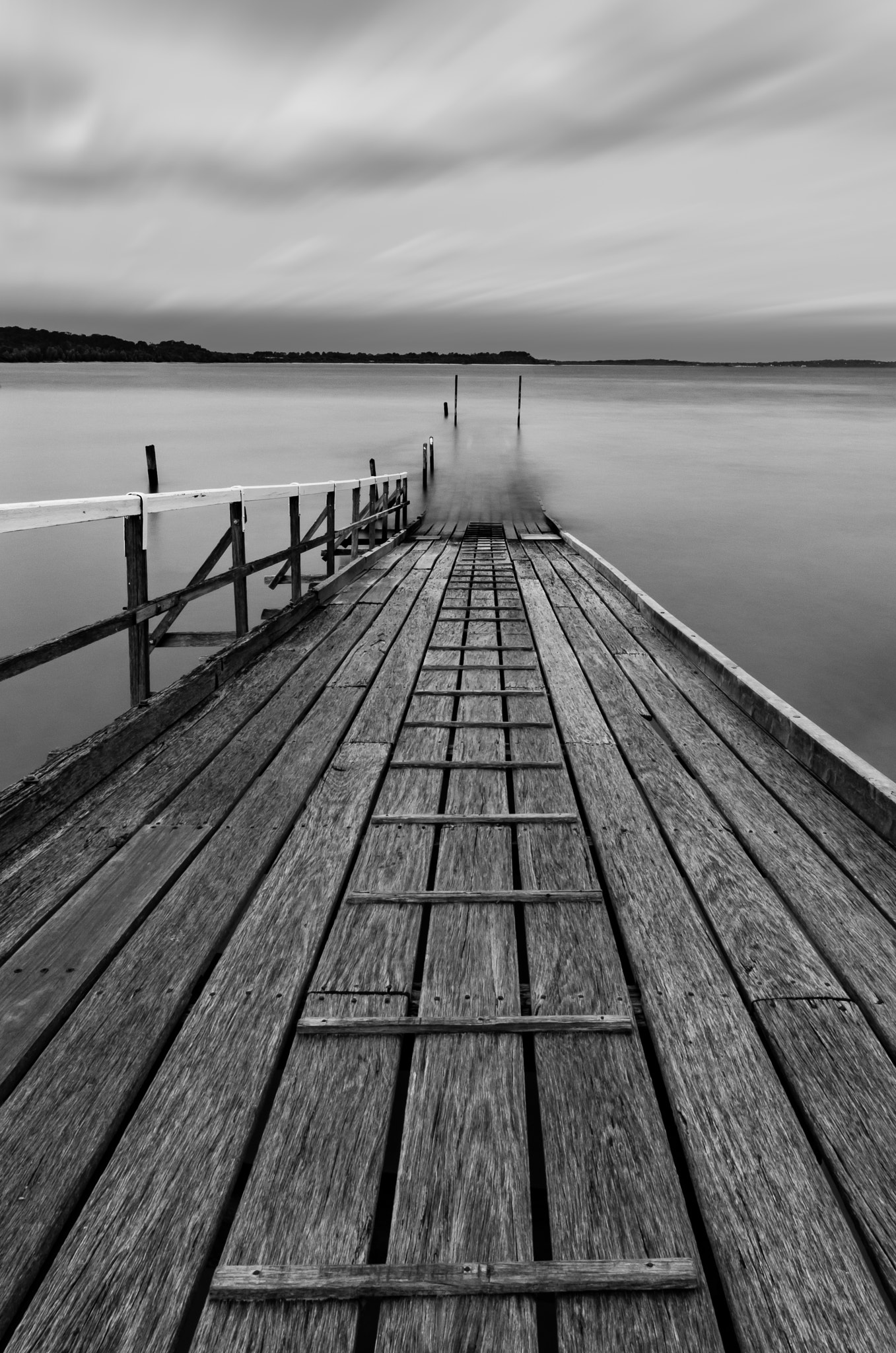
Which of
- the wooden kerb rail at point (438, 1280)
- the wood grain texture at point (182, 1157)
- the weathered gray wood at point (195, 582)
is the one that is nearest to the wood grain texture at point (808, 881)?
the wooden kerb rail at point (438, 1280)

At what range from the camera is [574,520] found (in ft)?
59.3

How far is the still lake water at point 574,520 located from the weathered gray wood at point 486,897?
5.44 m

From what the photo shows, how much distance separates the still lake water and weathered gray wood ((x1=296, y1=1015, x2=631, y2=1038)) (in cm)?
582

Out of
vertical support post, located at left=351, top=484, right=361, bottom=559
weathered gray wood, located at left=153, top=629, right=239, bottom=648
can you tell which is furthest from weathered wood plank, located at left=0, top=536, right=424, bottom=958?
vertical support post, located at left=351, top=484, right=361, bottom=559

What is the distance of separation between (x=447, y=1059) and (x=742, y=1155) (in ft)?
1.91

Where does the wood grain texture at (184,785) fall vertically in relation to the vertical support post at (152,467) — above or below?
below

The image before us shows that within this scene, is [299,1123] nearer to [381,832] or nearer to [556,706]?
[381,832]

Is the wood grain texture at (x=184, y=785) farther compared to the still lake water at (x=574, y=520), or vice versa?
the still lake water at (x=574, y=520)

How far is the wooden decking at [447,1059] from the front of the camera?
3.89ft

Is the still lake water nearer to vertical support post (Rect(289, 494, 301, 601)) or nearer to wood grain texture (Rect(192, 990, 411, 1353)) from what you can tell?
vertical support post (Rect(289, 494, 301, 601))

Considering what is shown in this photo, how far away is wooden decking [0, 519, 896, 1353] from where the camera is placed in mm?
1185

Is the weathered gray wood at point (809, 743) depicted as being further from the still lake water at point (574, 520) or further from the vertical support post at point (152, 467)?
the vertical support post at point (152, 467)

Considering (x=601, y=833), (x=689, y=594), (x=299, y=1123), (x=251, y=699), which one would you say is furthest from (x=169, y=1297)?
(x=689, y=594)

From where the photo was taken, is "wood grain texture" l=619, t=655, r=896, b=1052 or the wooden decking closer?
the wooden decking
